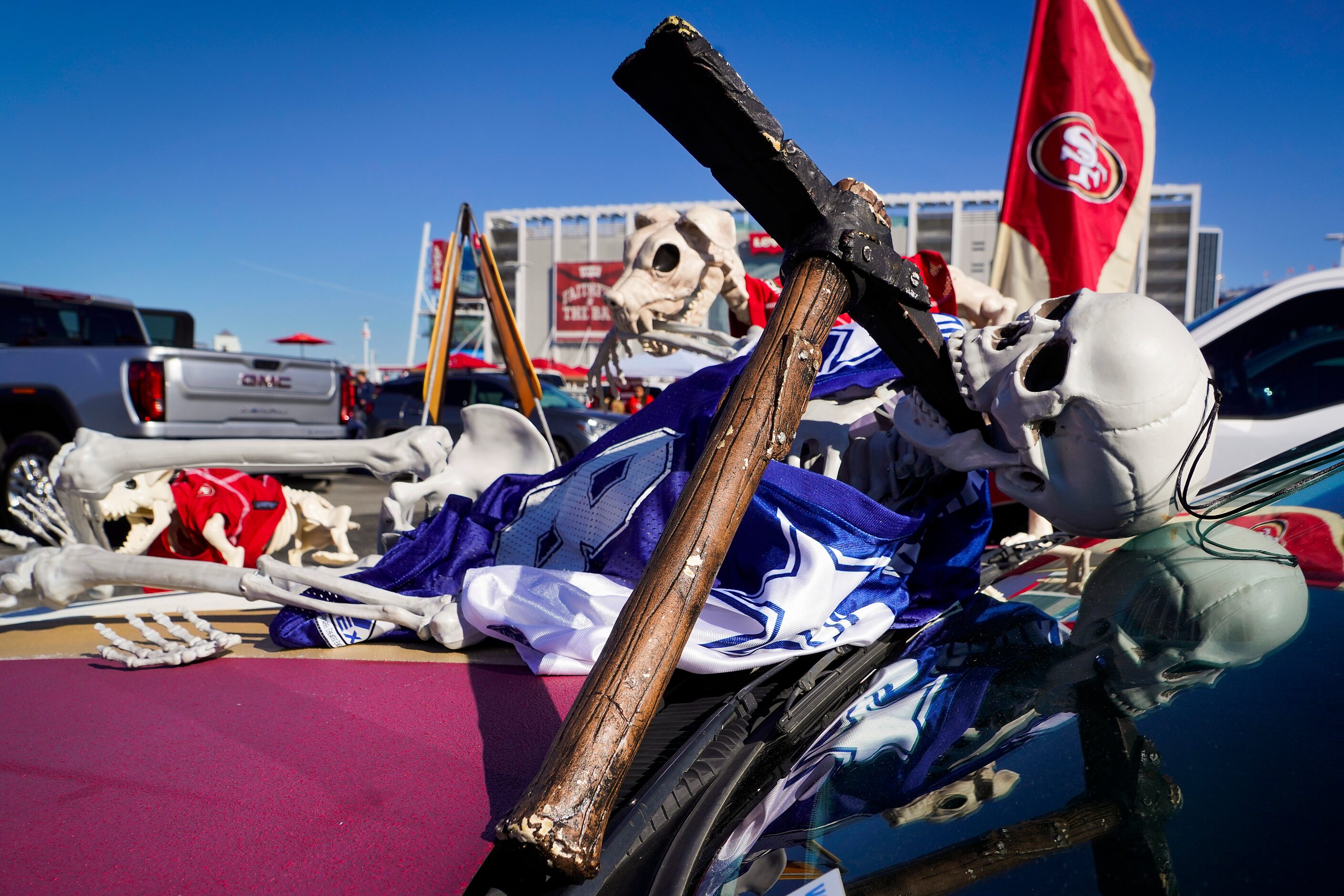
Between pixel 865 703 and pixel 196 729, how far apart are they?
116 centimetres

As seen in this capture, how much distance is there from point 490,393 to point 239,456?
8178 mm

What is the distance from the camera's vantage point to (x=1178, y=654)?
3.34ft

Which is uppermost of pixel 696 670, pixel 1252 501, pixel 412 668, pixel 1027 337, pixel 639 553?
pixel 1027 337

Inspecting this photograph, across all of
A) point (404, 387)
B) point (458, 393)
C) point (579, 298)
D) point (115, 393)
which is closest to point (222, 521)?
point (115, 393)

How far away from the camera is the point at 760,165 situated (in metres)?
1.16

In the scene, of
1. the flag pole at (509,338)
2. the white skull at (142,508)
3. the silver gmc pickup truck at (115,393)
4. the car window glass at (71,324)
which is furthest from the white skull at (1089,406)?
the car window glass at (71,324)

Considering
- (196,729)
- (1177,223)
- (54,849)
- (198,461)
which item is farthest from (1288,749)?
(1177,223)

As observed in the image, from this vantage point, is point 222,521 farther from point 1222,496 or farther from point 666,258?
point 1222,496

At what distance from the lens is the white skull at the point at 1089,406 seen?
146 cm

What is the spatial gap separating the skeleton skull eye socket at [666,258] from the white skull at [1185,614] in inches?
95.5

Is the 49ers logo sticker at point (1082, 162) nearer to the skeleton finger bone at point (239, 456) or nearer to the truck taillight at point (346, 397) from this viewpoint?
the skeleton finger bone at point (239, 456)

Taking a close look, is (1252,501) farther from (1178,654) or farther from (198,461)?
(198,461)

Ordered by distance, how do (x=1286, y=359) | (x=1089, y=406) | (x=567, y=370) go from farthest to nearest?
1. (x=567, y=370)
2. (x=1286, y=359)
3. (x=1089, y=406)

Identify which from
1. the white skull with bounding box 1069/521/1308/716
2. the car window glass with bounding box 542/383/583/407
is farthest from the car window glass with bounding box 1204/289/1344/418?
the car window glass with bounding box 542/383/583/407
